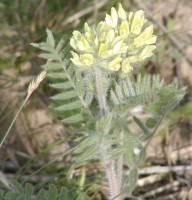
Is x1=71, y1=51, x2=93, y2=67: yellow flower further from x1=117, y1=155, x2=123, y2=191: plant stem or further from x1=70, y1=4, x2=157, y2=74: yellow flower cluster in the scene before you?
x1=117, y1=155, x2=123, y2=191: plant stem

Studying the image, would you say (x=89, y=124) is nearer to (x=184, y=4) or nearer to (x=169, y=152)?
(x=169, y=152)

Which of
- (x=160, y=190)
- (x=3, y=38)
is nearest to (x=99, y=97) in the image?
(x=160, y=190)

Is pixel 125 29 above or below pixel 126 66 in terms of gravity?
above

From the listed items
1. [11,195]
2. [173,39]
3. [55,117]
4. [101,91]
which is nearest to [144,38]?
[101,91]

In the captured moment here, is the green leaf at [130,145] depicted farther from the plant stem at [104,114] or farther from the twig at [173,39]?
the twig at [173,39]

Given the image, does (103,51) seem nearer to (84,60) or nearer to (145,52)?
(84,60)

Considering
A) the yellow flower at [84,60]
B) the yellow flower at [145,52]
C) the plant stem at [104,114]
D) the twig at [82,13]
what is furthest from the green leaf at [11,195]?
the twig at [82,13]

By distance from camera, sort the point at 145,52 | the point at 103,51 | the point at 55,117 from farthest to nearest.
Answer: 1. the point at 55,117
2. the point at 145,52
3. the point at 103,51
